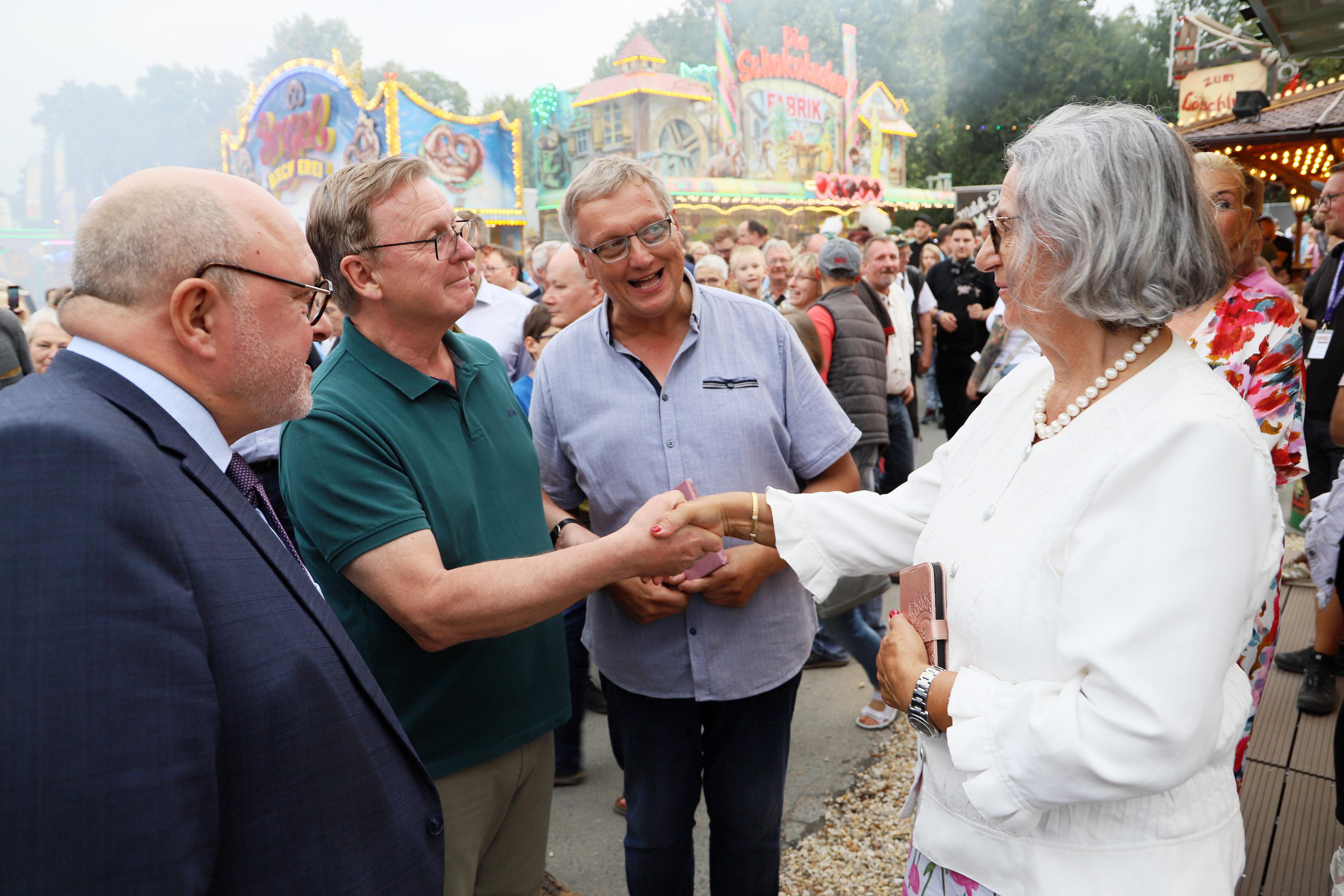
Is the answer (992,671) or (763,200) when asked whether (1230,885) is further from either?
(763,200)

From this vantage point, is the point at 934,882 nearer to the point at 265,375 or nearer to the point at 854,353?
the point at 265,375

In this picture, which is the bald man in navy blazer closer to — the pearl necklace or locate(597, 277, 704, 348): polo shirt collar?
locate(597, 277, 704, 348): polo shirt collar

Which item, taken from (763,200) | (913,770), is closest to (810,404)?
(913,770)

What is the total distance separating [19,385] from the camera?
38.3 inches

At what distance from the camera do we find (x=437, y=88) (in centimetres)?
6775

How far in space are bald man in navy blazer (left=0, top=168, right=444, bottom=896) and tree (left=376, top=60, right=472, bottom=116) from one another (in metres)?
70.6

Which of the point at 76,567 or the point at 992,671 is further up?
the point at 76,567

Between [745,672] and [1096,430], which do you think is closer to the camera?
[1096,430]

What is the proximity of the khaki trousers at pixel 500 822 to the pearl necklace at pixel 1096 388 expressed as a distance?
1410mm

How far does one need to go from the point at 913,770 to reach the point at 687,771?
5.65 feet

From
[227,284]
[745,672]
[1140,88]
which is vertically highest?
[1140,88]

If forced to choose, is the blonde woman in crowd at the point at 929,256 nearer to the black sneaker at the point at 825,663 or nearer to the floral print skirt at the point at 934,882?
the black sneaker at the point at 825,663

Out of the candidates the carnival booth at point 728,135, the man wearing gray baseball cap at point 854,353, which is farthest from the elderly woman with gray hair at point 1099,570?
the carnival booth at point 728,135

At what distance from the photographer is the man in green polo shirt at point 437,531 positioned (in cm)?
169
